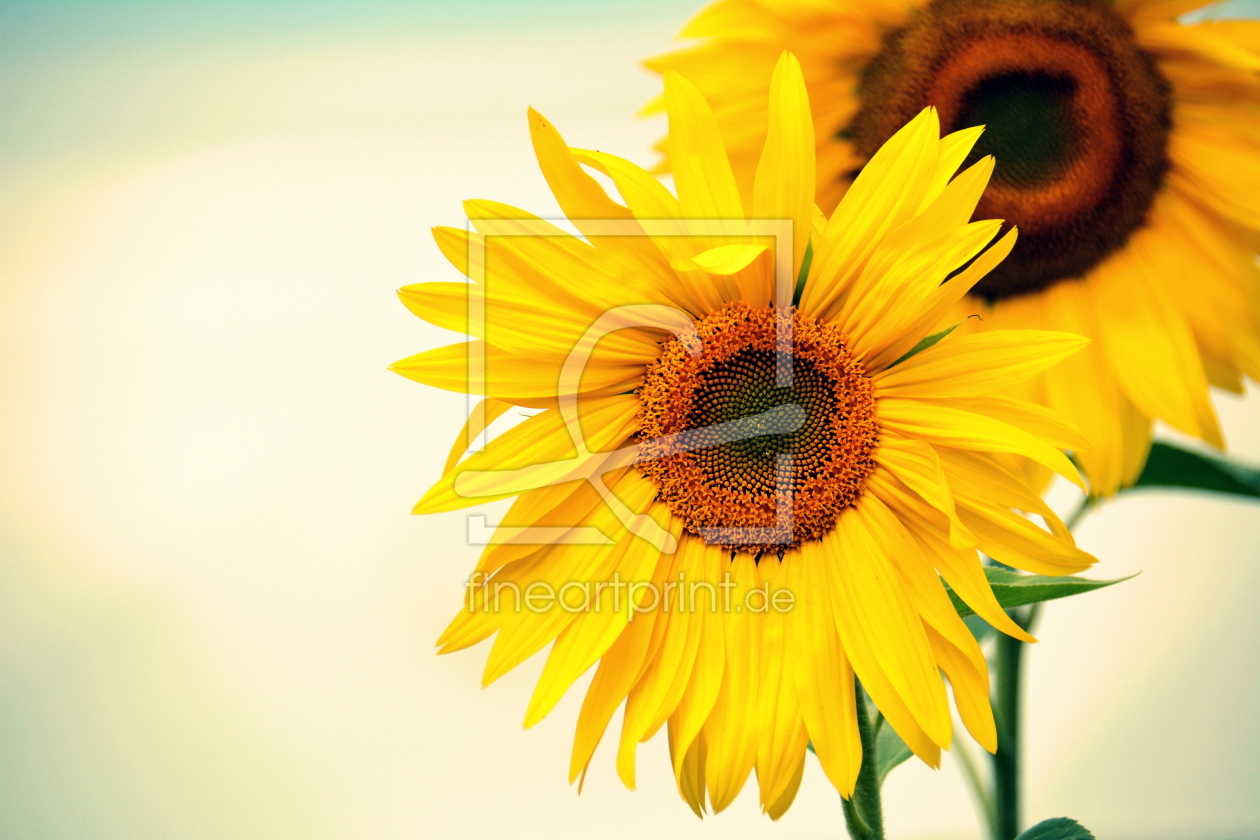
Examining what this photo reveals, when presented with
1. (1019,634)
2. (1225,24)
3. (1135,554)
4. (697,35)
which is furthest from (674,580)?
(1135,554)

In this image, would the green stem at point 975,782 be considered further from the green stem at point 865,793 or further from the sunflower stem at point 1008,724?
the green stem at point 865,793

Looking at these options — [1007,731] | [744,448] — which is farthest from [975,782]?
[744,448]

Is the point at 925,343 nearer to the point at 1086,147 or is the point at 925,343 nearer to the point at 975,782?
the point at 1086,147

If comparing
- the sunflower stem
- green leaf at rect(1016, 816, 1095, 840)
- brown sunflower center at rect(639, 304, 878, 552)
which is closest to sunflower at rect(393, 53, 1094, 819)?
brown sunflower center at rect(639, 304, 878, 552)

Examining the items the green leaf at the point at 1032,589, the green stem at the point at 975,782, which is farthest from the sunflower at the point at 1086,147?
the green stem at the point at 975,782

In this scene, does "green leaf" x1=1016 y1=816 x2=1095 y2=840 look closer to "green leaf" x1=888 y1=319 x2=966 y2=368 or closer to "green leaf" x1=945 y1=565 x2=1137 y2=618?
"green leaf" x1=945 y1=565 x2=1137 y2=618

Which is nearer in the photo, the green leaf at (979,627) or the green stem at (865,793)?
the green stem at (865,793)

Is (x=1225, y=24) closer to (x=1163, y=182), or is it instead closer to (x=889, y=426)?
(x=1163, y=182)
